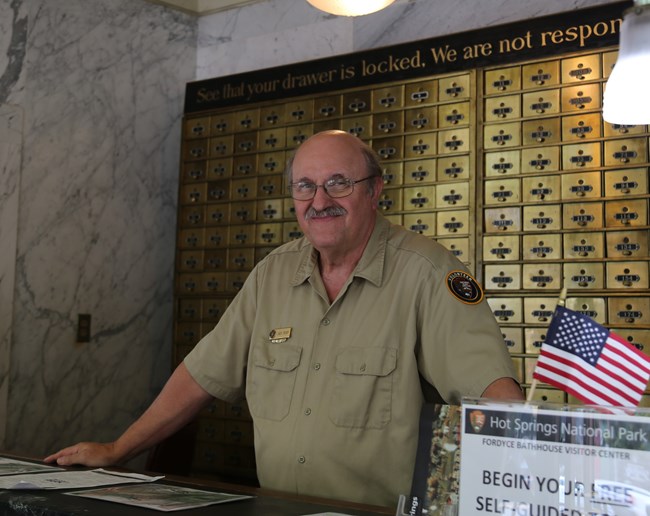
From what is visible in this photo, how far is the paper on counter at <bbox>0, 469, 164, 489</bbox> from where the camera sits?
72.3 inches

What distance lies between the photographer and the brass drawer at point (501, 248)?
3.79 metres

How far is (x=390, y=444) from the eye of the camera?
2090mm

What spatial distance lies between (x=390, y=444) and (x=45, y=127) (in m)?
A: 3.12

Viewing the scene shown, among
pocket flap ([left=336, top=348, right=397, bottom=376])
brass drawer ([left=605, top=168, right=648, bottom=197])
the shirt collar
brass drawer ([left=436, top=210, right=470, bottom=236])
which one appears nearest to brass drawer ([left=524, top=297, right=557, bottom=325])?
brass drawer ([left=436, top=210, right=470, bottom=236])

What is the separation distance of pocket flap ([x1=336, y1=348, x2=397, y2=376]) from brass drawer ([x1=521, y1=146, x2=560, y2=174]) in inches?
73.8

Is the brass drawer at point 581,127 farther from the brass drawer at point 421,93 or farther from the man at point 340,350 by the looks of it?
the man at point 340,350

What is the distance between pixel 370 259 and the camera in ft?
7.63

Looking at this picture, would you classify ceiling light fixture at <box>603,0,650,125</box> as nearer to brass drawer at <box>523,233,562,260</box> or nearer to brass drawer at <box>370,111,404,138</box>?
brass drawer at <box>523,233,562,260</box>

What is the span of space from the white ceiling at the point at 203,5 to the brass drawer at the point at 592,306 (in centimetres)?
282

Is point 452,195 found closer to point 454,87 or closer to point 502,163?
point 502,163

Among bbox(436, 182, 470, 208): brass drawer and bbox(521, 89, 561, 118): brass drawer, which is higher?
bbox(521, 89, 561, 118): brass drawer

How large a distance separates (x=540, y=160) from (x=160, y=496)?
2577mm

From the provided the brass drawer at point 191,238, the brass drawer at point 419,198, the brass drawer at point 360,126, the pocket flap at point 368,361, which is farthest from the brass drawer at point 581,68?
the brass drawer at point 191,238

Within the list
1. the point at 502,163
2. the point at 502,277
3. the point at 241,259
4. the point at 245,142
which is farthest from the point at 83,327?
the point at 502,163
